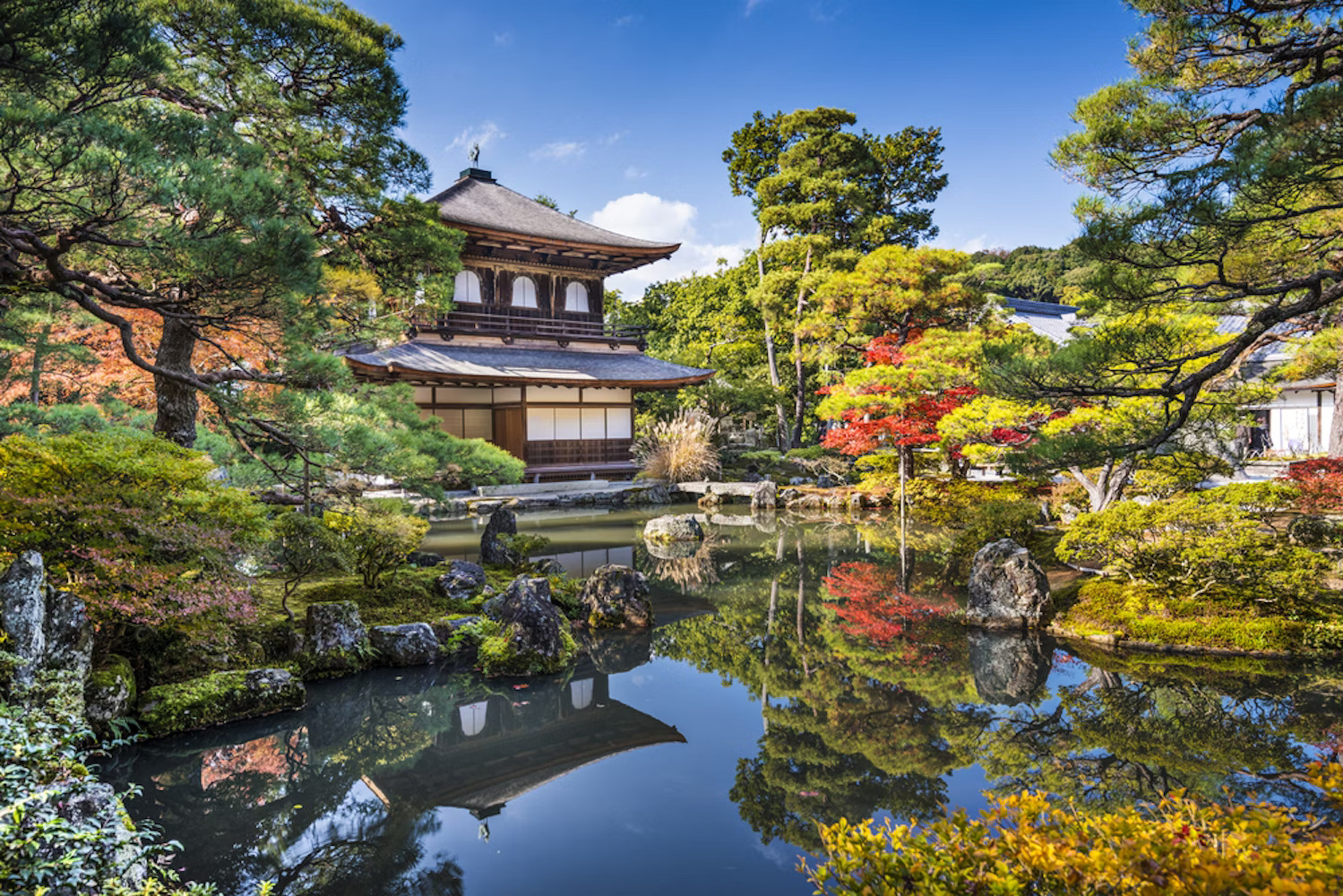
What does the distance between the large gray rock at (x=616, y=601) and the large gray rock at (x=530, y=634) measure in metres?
0.75

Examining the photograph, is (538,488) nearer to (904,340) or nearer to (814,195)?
(904,340)

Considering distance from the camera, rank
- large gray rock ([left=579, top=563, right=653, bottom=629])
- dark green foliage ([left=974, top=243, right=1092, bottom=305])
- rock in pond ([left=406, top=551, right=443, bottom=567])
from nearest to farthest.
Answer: large gray rock ([left=579, top=563, right=653, bottom=629]) < rock in pond ([left=406, top=551, right=443, bottom=567]) < dark green foliage ([left=974, top=243, right=1092, bottom=305])

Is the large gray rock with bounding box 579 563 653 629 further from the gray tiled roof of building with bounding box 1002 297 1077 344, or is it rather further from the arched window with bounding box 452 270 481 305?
the gray tiled roof of building with bounding box 1002 297 1077 344

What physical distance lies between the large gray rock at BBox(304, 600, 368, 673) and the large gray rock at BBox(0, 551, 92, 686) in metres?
1.59

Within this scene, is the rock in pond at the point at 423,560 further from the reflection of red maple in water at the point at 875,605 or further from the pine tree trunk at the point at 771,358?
the pine tree trunk at the point at 771,358

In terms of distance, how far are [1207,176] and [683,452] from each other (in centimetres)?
1245

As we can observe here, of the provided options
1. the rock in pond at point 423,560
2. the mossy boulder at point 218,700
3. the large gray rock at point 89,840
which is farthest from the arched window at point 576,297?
the large gray rock at point 89,840

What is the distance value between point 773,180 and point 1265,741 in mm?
16968

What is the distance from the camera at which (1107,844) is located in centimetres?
183

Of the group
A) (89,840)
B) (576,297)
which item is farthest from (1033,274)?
(89,840)

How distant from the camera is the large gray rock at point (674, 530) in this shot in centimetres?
1091

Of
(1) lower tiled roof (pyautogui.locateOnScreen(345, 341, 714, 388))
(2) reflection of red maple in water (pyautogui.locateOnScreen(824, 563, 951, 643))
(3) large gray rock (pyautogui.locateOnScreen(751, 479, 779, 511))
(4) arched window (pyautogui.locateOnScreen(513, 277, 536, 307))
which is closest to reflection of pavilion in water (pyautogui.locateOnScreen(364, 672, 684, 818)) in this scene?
(2) reflection of red maple in water (pyautogui.locateOnScreen(824, 563, 951, 643))

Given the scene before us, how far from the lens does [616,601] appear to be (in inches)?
262

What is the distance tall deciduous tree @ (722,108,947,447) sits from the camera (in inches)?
714
